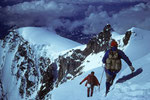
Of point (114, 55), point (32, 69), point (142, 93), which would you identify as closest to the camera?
point (142, 93)

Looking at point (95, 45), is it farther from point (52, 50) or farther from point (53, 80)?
point (52, 50)

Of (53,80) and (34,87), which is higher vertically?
(53,80)

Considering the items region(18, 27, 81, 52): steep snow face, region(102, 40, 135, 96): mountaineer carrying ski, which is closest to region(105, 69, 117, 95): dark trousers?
region(102, 40, 135, 96): mountaineer carrying ski

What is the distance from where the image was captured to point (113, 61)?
6.24 m

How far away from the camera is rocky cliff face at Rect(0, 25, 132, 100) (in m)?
75.3

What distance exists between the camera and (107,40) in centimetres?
6400

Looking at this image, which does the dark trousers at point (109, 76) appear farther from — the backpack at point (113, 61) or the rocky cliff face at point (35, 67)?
the rocky cliff face at point (35, 67)

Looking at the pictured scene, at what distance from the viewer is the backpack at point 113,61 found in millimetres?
6203

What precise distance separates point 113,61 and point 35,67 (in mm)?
146478

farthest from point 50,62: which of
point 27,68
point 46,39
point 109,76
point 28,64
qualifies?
point 109,76

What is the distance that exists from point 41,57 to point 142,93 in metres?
136

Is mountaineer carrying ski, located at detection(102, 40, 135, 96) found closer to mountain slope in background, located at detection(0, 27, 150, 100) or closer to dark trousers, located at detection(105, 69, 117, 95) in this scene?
dark trousers, located at detection(105, 69, 117, 95)

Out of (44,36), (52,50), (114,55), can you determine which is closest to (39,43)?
(44,36)

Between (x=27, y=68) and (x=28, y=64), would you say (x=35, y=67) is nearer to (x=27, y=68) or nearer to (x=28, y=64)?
(x=27, y=68)
